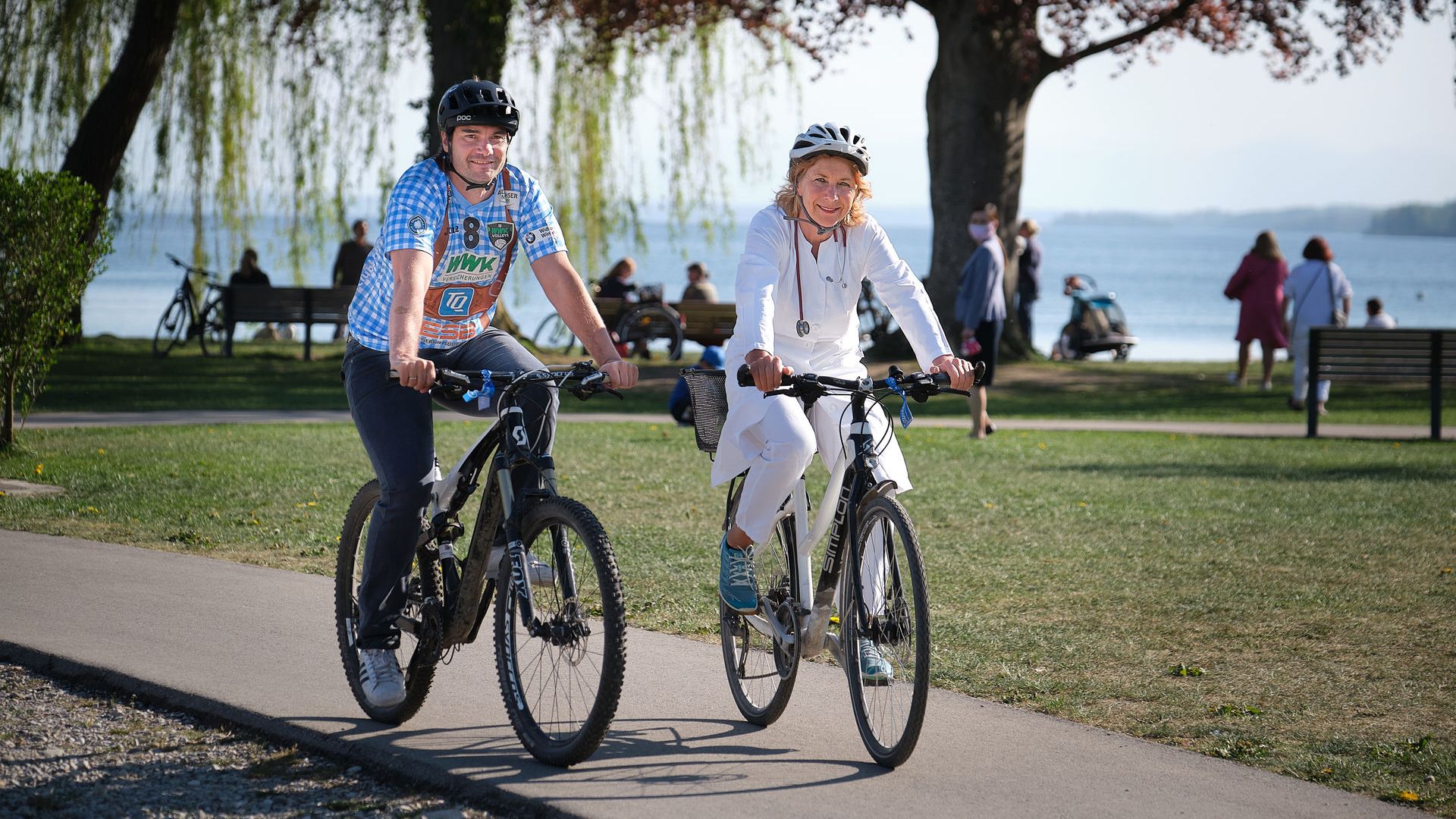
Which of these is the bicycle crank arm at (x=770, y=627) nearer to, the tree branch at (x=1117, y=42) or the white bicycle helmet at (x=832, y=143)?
the white bicycle helmet at (x=832, y=143)

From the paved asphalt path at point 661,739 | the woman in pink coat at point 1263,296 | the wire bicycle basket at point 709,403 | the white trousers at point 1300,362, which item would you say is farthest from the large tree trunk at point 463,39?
the wire bicycle basket at point 709,403

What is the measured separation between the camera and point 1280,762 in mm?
4758

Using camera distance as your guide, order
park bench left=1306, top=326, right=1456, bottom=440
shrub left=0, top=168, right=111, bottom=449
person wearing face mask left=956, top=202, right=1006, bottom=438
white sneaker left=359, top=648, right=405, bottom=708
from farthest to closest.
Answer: park bench left=1306, top=326, right=1456, bottom=440, person wearing face mask left=956, top=202, right=1006, bottom=438, shrub left=0, top=168, right=111, bottom=449, white sneaker left=359, top=648, right=405, bottom=708

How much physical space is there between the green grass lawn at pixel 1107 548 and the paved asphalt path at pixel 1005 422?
80cm

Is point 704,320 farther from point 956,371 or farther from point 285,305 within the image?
point 956,371

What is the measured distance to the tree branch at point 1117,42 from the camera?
2259 centimetres

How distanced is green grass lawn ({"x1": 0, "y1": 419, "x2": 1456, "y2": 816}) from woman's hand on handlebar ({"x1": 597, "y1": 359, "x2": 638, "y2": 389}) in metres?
1.74

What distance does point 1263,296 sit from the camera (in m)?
20.7

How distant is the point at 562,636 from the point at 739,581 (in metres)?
0.80

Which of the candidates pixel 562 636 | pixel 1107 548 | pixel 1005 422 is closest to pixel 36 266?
pixel 1107 548

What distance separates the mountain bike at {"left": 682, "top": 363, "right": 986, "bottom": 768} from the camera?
14.6 feet

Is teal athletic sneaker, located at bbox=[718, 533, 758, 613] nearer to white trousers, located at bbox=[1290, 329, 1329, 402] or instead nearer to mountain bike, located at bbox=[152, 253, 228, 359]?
white trousers, located at bbox=[1290, 329, 1329, 402]

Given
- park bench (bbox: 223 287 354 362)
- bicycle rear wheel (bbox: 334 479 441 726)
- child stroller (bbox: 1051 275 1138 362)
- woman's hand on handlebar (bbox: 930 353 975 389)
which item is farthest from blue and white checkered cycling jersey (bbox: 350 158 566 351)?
child stroller (bbox: 1051 275 1138 362)

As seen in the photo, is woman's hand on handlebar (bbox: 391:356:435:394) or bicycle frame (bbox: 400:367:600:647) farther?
bicycle frame (bbox: 400:367:600:647)
